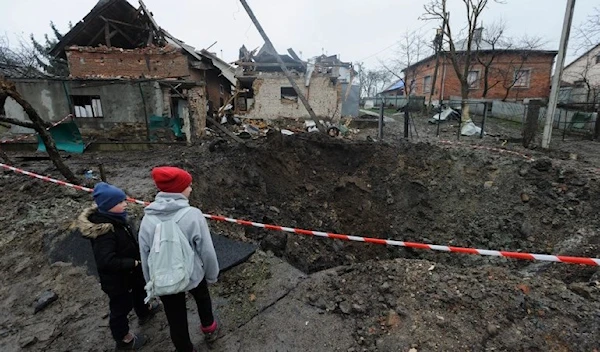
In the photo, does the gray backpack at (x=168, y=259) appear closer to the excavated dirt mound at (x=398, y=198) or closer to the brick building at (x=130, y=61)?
the excavated dirt mound at (x=398, y=198)

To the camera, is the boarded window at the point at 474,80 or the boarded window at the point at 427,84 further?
the boarded window at the point at 427,84

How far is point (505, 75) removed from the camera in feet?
84.9

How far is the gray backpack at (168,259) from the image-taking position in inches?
79.6

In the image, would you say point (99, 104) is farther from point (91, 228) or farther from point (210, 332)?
point (210, 332)

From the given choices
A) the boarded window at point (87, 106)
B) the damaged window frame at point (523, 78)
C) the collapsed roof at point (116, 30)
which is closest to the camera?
the boarded window at point (87, 106)

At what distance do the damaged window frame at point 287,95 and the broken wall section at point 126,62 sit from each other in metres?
6.95

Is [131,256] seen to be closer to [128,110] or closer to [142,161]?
[142,161]

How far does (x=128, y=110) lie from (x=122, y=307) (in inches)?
399

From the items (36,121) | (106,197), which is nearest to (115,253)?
(106,197)

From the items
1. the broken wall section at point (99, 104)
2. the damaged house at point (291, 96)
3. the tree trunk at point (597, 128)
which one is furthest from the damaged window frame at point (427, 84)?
the broken wall section at point (99, 104)

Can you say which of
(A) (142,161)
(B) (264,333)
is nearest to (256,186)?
(A) (142,161)

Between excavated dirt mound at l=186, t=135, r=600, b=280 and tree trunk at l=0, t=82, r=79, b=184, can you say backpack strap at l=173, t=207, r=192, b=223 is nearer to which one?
excavated dirt mound at l=186, t=135, r=600, b=280

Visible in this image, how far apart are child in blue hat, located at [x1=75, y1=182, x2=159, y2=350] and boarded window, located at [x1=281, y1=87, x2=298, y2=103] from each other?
17462mm

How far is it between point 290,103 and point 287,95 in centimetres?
80
